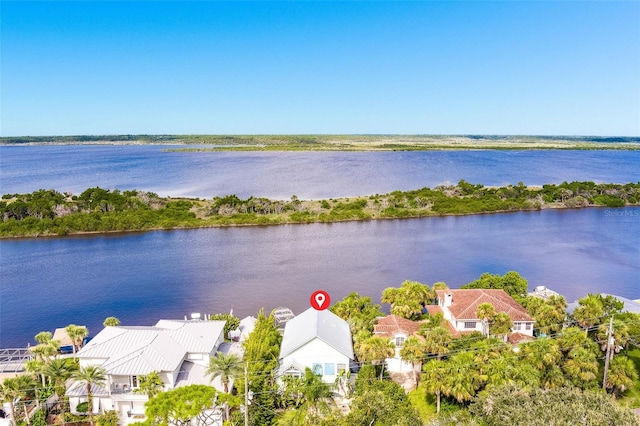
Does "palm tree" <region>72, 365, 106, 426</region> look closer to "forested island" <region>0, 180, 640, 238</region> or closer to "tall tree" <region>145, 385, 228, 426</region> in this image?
"tall tree" <region>145, 385, 228, 426</region>

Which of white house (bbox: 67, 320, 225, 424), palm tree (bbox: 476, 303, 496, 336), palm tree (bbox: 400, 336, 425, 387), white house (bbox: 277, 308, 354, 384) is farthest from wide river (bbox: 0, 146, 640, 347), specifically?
palm tree (bbox: 400, 336, 425, 387)

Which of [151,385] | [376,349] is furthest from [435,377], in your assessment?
[151,385]

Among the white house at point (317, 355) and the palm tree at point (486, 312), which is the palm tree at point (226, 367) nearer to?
the white house at point (317, 355)

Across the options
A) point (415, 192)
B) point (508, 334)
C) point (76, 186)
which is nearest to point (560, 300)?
point (508, 334)

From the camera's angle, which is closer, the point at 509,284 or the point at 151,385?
the point at 151,385

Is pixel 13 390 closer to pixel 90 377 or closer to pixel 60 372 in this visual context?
pixel 60 372

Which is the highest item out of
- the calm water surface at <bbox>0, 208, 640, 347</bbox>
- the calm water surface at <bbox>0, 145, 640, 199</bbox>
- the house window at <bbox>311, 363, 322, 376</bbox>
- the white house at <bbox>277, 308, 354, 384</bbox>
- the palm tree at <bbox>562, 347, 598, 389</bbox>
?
the calm water surface at <bbox>0, 145, 640, 199</bbox>
